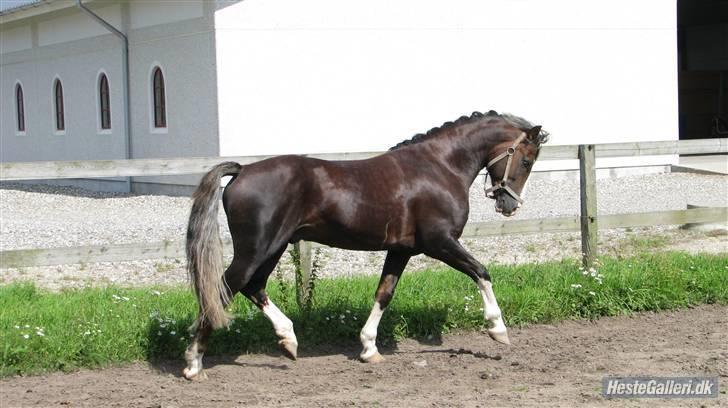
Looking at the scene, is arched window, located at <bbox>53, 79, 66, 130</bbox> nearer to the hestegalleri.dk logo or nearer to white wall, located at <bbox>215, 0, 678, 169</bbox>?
white wall, located at <bbox>215, 0, 678, 169</bbox>

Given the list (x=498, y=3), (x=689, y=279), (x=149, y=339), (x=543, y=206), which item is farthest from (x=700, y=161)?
(x=149, y=339)

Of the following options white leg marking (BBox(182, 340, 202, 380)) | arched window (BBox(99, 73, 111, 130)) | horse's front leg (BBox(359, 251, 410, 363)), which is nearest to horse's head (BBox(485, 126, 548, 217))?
horse's front leg (BBox(359, 251, 410, 363))

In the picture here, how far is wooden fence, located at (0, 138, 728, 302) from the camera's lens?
25.2ft

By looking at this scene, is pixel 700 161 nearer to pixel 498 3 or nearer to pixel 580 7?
pixel 580 7

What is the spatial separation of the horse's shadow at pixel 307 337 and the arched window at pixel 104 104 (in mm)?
17579

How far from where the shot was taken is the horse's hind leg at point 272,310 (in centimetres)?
707

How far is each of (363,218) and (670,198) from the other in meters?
13.0

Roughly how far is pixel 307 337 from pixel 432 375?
49.7 inches

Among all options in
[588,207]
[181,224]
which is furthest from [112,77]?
[588,207]

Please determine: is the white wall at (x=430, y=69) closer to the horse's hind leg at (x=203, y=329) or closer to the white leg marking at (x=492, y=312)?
the white leg marking at (x=492, y=312)

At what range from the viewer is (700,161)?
2669 cm

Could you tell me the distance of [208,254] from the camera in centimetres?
674

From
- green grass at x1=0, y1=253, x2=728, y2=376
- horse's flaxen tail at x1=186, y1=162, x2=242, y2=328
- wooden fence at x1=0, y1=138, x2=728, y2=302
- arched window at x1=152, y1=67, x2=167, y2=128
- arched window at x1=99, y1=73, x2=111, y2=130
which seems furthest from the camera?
arched window at x1=99, y1=73, x2=111, y2=130

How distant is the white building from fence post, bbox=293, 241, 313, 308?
11.7m
